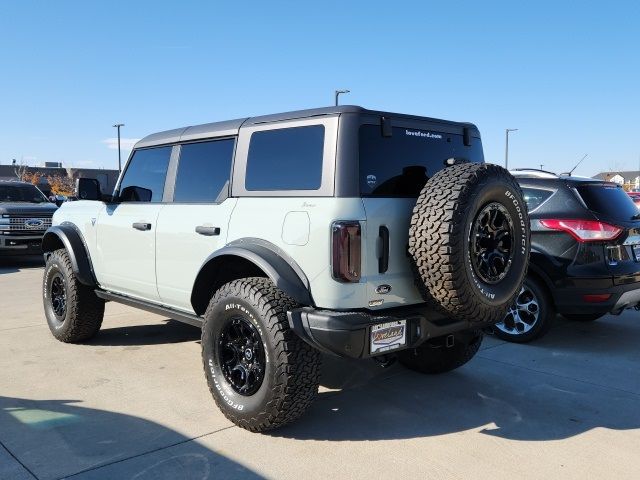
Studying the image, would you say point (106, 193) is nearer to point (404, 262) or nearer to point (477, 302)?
point (404, 262)

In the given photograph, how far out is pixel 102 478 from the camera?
9.60 feet

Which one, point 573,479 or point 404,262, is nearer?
point 573,479

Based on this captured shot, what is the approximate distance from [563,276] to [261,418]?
3425 mm

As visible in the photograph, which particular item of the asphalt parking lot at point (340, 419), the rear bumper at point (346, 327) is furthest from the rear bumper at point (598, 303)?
the rear bumper at point (346, 327)

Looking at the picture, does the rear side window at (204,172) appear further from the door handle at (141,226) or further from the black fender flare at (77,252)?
the black fender flare at (77,252)

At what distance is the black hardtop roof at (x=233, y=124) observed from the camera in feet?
11.1

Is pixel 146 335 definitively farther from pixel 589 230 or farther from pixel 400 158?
pixel 589 230

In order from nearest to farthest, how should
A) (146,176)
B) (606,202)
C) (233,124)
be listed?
(233,124) < (146,176) < (606,202)

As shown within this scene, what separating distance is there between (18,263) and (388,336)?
11.9m

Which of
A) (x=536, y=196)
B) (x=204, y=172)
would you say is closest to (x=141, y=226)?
(x=204, y=172)

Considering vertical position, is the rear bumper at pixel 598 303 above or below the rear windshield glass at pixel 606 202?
below

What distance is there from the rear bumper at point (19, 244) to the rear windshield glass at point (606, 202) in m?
10.1

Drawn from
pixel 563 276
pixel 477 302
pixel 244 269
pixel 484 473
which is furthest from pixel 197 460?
pixel 563 276

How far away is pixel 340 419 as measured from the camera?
374cm
